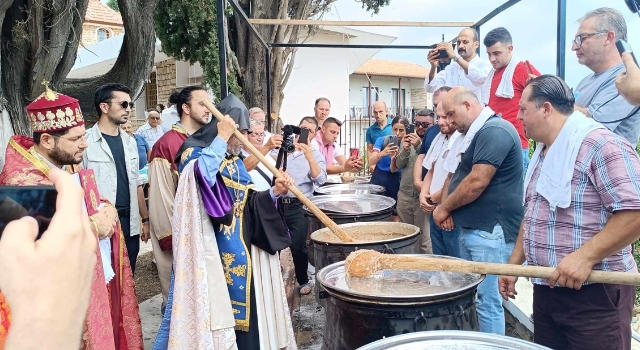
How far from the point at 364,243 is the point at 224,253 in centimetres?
87

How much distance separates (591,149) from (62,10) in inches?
159

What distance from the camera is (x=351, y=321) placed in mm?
2188

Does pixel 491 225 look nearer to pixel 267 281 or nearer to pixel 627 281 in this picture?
pixel 627 281

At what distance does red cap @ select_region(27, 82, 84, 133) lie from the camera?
2584 millimetres

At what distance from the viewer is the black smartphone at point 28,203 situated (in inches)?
29.3

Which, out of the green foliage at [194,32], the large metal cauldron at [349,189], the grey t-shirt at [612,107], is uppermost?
the green foliage at [194,32]

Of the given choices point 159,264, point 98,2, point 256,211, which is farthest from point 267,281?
point 98,2

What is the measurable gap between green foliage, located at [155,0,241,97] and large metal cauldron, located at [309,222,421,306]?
4.95 m

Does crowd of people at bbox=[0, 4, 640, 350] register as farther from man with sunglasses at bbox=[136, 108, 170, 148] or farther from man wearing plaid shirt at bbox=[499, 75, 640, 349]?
man with sunglasses at bbox=[136, 108, 170, 148]

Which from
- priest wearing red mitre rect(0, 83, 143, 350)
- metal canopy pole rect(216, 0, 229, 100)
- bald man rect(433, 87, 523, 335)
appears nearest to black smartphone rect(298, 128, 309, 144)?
metal canopy pole rect(216, 0, 229, 100)

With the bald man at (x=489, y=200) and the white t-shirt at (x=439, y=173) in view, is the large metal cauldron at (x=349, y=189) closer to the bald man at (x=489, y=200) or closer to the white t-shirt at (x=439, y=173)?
the white t-shirt at (x=439, y=173)

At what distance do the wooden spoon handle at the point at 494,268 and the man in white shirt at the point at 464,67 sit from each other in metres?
2.59

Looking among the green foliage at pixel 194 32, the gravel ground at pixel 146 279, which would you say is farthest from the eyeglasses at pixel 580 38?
the green foliage at pixel 194 32

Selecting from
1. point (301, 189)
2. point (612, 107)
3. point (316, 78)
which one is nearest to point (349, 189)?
point (301, 189)
